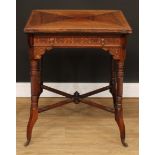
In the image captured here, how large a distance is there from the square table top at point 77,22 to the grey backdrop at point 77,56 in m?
0.44

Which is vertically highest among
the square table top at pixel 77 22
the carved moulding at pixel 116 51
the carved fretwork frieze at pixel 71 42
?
the square table top at pixel 77 22

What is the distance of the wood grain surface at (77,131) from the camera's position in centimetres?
212

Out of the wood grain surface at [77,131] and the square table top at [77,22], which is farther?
the wood grain surface at [77,131]

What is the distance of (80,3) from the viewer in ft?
9.34

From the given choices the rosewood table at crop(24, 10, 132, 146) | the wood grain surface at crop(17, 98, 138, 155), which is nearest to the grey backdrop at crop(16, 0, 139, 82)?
the wood grain surface at crop(17, 98, 138, 155)

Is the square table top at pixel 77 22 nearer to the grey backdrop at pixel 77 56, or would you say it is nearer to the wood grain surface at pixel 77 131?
the grey backdrop at pixel 77 56

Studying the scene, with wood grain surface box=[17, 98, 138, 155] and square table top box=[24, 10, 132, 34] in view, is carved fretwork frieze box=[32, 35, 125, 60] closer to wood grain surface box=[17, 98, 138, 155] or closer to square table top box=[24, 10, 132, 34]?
square table top box=[24, 10, 132, 34]

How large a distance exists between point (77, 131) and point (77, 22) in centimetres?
68

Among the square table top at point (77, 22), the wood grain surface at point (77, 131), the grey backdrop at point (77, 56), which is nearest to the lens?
the square table top at point (77, 22)

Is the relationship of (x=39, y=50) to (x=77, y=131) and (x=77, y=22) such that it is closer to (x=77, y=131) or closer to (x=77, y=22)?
(x=77, y=22)

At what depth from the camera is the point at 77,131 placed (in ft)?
7.77

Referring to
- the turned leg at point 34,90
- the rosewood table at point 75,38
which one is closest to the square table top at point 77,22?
the rosewood table at point 75,38
